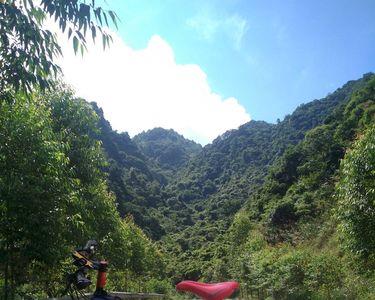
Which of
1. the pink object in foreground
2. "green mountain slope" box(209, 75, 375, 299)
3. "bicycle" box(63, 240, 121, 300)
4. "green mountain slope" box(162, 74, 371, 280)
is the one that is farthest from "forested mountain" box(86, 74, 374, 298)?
the pink object in foreground

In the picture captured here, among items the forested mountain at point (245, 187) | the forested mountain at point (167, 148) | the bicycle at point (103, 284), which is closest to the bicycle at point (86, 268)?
the bicycle at point (103, 284)

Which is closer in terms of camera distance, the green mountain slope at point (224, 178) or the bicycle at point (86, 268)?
the bicycle at point (86, 268)

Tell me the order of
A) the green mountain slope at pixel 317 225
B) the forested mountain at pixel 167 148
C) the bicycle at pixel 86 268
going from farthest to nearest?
the forested mountain at pixel 167 148 < the green mountain slope at pixel 317 225 < the bicycle at pixel 86 268

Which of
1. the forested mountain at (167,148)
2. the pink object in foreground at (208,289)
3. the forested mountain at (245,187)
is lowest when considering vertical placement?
the pink object in foreground at (208,289)

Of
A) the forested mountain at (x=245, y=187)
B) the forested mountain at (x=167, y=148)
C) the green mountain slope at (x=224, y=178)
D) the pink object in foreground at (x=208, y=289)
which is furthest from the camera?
the forested mountain at (x=167, y=148)

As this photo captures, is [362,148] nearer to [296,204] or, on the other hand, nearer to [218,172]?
[296,204]

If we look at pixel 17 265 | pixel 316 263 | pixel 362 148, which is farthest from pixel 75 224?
pixel 316 263

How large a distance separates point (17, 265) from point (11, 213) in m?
0.98

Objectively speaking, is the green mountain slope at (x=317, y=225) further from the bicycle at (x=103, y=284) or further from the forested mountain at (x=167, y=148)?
the forested mountain at (x=167, y=148)

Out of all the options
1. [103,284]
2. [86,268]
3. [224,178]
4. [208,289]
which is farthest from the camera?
[224,178]

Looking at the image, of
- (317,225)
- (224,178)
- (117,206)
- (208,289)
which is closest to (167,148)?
(224,178)

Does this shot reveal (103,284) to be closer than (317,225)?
Yes

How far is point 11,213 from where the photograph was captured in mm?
6621

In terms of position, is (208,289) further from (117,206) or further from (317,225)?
(317,225)
